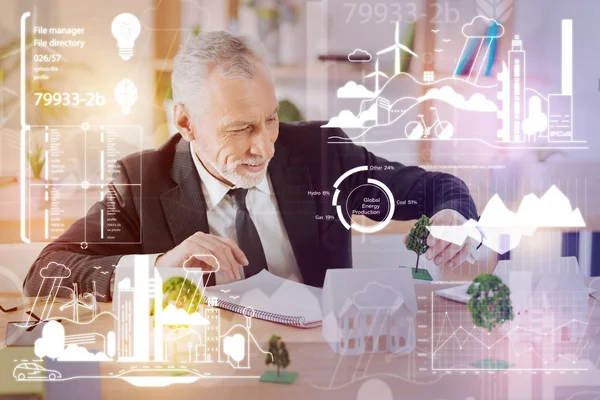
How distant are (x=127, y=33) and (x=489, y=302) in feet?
4.51

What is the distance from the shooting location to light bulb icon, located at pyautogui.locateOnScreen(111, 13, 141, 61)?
1.94 m

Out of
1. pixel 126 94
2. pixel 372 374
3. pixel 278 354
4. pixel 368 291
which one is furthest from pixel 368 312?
pixel 126 94

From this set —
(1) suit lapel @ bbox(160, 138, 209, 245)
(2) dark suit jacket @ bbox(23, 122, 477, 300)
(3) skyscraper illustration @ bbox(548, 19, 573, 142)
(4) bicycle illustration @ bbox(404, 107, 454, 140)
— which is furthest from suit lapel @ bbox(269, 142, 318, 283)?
(3) skyscraper illustration @ bbox(548, 19, 573, 142)

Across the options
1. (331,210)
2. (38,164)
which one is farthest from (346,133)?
(38,164)

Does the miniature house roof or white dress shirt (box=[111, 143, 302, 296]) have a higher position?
white dress shirt (box=[111, 143, 302, 296])

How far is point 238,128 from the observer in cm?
190

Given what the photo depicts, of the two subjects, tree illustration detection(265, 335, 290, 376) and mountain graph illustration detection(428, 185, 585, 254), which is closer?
tree illustration detection(265, 335, 290, 376)

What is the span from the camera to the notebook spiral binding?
1.90m

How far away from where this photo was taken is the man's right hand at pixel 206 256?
1.92m

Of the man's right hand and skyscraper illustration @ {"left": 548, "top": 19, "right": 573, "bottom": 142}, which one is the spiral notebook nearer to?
the man's right hand

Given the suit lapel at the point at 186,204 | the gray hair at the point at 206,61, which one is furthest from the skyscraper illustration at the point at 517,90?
the suit lapel at the point at 186,204

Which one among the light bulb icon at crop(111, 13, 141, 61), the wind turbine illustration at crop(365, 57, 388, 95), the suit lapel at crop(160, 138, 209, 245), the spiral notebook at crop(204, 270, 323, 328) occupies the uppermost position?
the light bulb icon at crop(111, 13, 141, 61)

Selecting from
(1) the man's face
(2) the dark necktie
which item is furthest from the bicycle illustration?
(2) the dark necktie

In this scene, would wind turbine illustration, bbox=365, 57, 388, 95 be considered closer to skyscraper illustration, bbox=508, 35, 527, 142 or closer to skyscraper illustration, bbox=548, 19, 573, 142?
skyscraper illustration, bbox=508, 35, 527, 142
